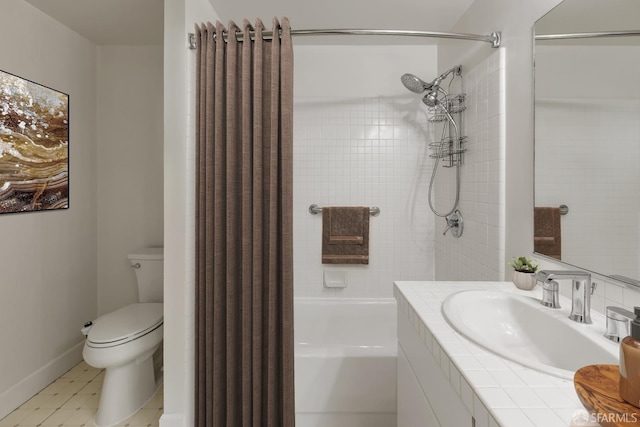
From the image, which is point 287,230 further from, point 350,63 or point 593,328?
point 350,63

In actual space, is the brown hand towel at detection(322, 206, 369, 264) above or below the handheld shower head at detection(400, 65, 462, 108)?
below

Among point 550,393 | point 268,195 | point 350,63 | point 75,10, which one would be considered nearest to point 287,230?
point 268,195

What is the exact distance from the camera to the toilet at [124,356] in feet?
5.79

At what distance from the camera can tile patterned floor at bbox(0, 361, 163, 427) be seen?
1.81 metres

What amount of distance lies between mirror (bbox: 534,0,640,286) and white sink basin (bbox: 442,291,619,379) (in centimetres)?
22

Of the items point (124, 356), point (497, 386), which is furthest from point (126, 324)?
point (497, 386)

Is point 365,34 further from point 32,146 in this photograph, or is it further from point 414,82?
point 32,146

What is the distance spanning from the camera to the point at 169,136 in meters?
1.67

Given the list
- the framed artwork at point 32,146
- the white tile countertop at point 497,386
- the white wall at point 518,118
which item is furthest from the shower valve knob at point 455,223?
the framed artwork at point 32,146

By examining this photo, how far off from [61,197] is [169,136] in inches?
47.1

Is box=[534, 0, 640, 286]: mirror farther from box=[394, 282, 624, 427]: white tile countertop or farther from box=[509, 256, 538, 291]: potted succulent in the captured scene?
box=[394, 282, 624, 427]: white tile countertop

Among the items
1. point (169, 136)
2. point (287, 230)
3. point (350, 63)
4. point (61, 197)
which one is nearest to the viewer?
point (287, 230)

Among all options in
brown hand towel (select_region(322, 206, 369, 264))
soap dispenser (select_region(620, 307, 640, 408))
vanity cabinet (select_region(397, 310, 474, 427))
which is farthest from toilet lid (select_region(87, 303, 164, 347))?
soap dispenser (select_region(620, 307, 640, 408))

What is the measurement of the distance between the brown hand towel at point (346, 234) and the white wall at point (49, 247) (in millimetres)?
1853
